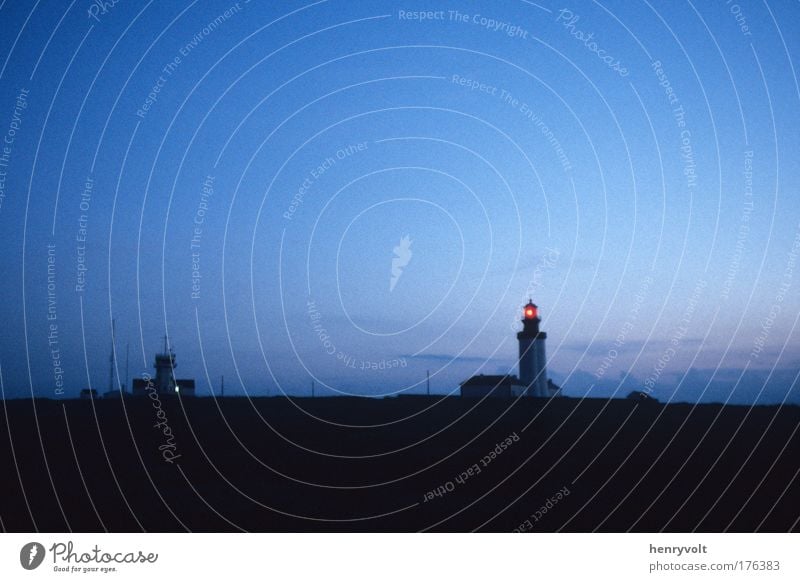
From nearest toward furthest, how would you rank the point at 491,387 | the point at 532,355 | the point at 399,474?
the point at 399,474 < the point at 532,355 < the point at 491,387

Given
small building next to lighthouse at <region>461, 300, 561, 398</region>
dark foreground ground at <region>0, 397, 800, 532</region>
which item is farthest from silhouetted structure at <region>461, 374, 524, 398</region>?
dark foreground ground at <region>0, 397, 800, 532</region>

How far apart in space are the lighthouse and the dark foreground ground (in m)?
4.47

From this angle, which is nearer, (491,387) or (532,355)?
(532,355)

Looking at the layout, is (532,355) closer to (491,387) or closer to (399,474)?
(491,387)

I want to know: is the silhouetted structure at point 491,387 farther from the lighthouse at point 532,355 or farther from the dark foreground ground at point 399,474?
the dark foreground ground at point 399,474

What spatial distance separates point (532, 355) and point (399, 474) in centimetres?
2234

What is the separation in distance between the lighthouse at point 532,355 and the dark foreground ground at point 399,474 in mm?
4471

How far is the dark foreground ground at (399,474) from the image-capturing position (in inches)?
680

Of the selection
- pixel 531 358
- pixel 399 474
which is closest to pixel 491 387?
pixel 531 358

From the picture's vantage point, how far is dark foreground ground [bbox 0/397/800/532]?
1728 centimetres

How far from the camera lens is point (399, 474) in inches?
904
